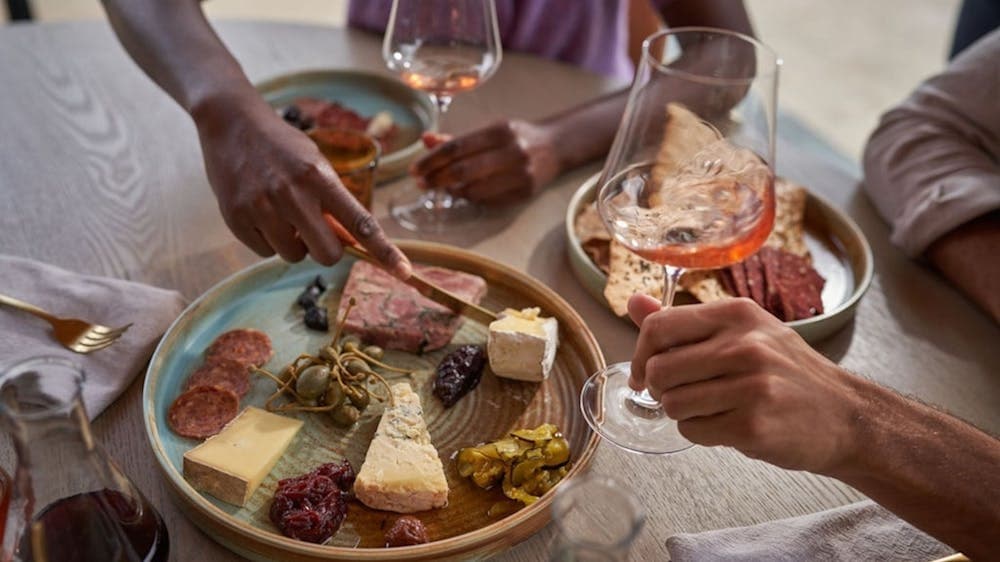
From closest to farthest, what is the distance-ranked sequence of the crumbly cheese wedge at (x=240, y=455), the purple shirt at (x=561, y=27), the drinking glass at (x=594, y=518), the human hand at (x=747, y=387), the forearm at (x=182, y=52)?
the drinking glass at (x=594, y=518), the human hand at (x=747, y=387), the crumbly cheese wedge at (x=240, y=455), the forearm at (x=182, y=52), the purple shirt at (x=561, y=27)

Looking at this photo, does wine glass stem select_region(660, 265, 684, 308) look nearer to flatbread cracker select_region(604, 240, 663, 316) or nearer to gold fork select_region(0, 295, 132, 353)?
flatbread cracker select_region(604, 240, 663, 316)

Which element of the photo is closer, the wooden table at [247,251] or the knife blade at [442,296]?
the wooden table at [247,251]

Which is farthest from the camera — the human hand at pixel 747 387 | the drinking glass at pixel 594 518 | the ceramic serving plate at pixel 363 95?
the ceramic serving plate at pixel 363 95

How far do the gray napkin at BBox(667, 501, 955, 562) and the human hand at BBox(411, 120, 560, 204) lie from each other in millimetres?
719

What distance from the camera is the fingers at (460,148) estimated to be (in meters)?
1.44

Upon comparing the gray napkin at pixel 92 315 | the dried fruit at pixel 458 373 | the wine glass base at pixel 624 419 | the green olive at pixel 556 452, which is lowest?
the wine glass base at pixel 624 419

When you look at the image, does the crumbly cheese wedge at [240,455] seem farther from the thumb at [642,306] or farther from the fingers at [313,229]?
the thumb at [642,306]

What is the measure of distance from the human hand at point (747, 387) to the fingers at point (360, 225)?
0.39m

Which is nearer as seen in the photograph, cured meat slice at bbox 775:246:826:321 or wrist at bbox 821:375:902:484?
wrist at bbox 821:375:902:484

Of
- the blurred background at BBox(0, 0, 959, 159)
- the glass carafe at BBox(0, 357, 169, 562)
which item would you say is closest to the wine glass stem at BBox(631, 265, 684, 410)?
the glass carafe at BBox(0, 357, 169, 562)

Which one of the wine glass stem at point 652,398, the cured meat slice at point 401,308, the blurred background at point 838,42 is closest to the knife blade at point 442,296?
the cured meat slice at point 401,308

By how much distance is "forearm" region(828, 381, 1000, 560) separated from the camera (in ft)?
2.87

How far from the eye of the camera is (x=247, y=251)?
52.3 inches

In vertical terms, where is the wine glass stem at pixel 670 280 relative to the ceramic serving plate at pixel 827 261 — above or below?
above
